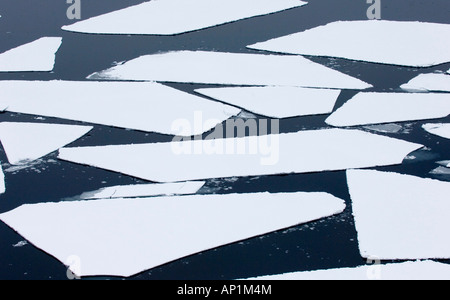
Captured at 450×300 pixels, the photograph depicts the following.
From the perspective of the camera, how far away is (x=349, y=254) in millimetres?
1620

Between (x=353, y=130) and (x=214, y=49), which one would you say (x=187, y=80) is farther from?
(x=353, y=130)

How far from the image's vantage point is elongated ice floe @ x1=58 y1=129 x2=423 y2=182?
2012 mm

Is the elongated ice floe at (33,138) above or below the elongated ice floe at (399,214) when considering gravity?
above

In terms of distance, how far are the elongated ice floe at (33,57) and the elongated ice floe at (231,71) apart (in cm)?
30

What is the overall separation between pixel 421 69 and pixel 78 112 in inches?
50.6

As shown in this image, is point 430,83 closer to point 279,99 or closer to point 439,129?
point 439,129

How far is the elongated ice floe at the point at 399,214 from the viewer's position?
1625 millimetres

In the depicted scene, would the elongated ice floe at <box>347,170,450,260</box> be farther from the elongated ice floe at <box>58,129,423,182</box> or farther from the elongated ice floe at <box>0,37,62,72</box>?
the elongated ice floe at <box>0,37,62,72</box>

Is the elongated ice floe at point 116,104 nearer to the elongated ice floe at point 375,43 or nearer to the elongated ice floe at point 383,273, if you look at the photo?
the elongated ice floe at point 375,43

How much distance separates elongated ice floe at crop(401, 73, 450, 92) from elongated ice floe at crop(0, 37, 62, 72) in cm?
137

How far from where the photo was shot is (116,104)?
8.19ft

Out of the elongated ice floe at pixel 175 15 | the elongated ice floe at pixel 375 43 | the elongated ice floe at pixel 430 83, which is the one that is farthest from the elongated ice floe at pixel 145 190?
the elongated ice floe at pixel 175 15

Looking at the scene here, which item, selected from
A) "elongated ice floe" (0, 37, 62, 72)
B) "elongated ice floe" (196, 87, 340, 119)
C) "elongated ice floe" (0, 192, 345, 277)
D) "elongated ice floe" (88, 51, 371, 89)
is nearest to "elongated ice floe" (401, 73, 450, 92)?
"elongated ice floe" (88, 51, 371, 89)
